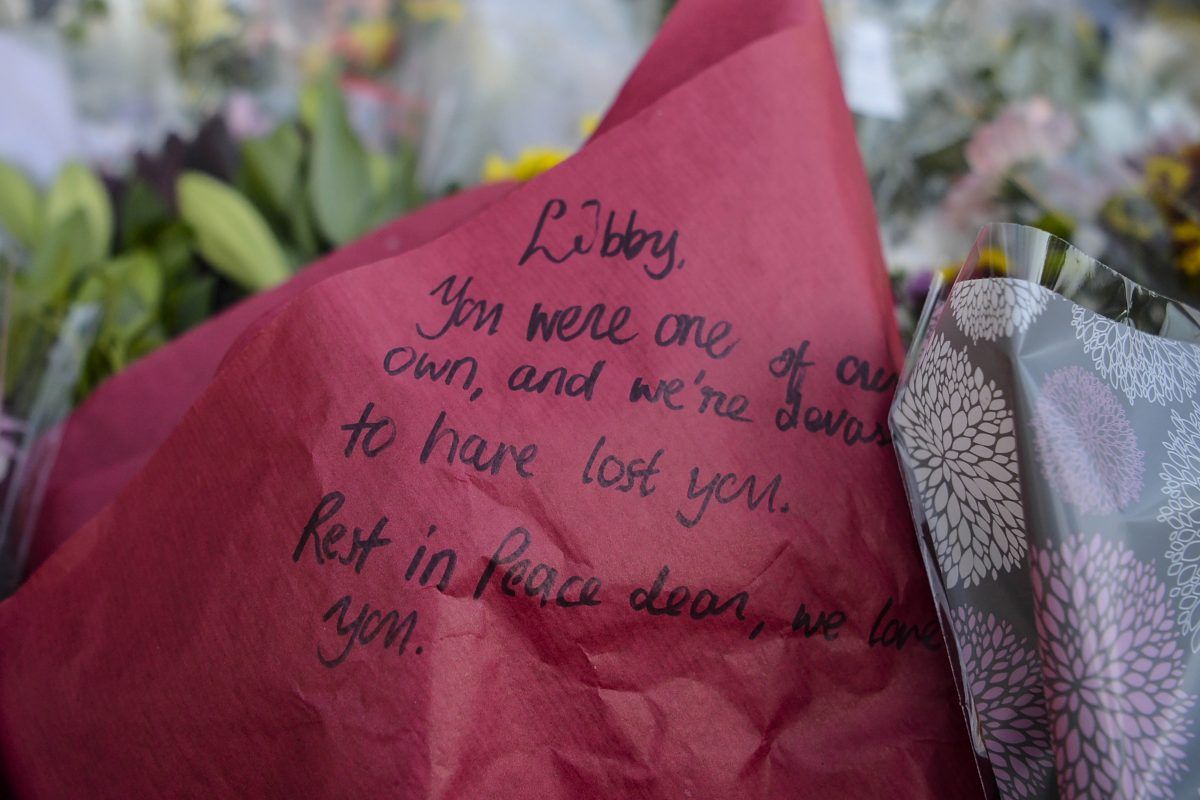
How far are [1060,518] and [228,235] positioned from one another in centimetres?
68

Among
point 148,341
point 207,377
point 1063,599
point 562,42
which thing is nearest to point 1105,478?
point 1063,599

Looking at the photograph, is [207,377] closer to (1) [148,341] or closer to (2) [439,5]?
(1) [148,341]

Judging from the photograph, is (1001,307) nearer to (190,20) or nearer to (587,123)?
(587,123)

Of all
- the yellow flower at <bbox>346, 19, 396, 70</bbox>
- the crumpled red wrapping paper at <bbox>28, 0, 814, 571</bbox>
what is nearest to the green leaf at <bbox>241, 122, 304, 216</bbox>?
the crumpled red wrapping paper at <bbox>28, 0, 814, 571</bbox>

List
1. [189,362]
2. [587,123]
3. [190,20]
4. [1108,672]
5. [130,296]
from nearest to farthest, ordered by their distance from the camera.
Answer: [1108,672]
[189,362]
[130,296]
[587,123]
[190,20]

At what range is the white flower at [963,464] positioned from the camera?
1.05 ft

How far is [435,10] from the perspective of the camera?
115 centimetres

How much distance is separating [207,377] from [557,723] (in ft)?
1.14

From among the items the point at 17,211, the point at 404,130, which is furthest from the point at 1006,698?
the point at 404,130

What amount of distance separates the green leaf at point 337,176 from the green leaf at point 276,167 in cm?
3

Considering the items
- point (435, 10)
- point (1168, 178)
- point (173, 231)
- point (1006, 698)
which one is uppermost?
point (435, 10)

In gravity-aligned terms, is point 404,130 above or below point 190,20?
below

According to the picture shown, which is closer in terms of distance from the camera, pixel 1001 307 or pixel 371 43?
pixel 1001 307

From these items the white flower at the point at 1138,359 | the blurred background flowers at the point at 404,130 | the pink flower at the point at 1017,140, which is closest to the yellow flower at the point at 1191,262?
the blurred background flowers at the point at 404,130
